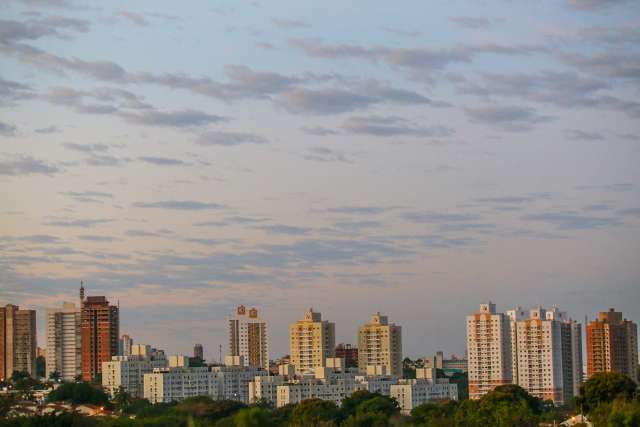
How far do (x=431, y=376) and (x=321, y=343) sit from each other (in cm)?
503

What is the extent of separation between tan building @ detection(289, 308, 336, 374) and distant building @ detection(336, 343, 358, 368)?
3812 mm

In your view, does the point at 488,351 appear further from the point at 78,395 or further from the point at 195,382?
the point at 78,395

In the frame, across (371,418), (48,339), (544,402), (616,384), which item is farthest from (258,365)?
(616,384)

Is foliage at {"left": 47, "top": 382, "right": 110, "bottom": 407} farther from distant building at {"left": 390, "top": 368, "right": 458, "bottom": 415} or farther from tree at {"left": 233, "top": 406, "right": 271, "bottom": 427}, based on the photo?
tree at {"left": 233, "top": 406, "right": 271, "bottom": 427}

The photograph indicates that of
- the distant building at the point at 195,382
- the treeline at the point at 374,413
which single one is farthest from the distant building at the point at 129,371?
the treeline at the point at 374,413

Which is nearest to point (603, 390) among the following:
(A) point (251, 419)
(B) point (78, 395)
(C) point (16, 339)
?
(A) point (251, 419)

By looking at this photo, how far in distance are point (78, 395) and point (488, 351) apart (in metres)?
13.2

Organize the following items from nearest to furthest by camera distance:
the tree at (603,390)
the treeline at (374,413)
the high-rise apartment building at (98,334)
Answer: the treeline at (374,413) → the tree at (603,390) → the high-rise apartment building at (98,334)

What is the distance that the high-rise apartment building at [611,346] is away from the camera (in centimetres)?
4762

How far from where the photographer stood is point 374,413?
109 ft

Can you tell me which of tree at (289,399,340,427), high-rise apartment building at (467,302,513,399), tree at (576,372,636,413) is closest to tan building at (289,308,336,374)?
high-rise apartment building at (467,302,513,399)

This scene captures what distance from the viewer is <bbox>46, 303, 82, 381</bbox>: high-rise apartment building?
5519cm

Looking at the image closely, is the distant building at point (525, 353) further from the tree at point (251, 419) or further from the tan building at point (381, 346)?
the tree at point (251, 419)

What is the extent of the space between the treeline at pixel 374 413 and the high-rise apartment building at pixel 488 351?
5.00m
